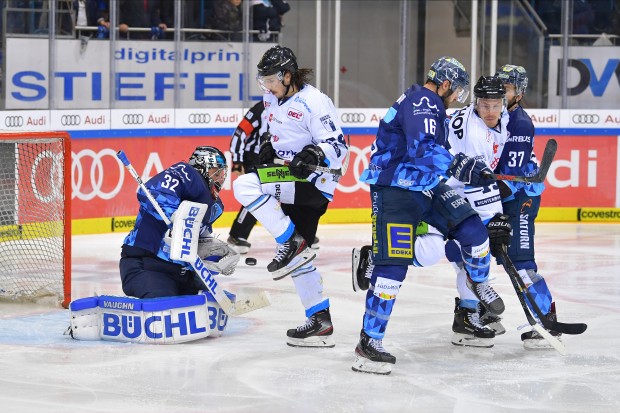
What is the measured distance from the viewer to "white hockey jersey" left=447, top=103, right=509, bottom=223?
5.24 metres

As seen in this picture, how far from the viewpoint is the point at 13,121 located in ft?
28.1

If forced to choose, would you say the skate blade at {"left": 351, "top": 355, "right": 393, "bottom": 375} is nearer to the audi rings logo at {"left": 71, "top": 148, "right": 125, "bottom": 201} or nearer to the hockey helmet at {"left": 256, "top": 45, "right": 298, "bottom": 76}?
the hockey helmet at {"left": 256, "top": 45, "right": 298, "bottom": 76}

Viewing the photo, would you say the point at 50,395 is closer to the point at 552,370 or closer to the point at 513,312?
the point at 552,370

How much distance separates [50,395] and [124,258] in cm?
126

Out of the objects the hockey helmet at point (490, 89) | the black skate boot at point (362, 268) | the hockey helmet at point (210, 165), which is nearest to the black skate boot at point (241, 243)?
the hockey helmet at point (210, 165)

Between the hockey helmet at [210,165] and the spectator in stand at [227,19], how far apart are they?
451 cm

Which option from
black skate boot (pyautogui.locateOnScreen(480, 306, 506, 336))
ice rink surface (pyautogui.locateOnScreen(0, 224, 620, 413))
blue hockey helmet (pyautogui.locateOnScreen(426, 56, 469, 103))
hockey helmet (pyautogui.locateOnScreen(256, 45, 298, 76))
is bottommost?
ice rink surface (pyautogui.locateOnScreen(0, 224, 620, 413))

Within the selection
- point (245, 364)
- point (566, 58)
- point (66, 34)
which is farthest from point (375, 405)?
point (566, 58)

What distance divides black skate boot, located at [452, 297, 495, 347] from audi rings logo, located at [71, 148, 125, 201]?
13.4 feet

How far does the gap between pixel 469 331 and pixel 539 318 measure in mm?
343

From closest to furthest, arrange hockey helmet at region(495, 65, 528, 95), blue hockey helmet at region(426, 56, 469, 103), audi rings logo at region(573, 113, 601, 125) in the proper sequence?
blue hockey helmet at region(426, 56, 469, 103), hockey helmet at region(495, 65, 528, 95), audi rings logo at region(573, 113, 601, 125)

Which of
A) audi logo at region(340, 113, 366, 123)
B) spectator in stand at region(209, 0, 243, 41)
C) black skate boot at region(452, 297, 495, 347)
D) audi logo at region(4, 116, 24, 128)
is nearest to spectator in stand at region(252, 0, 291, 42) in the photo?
spectator in stand at region(209, 0, 243, 41)

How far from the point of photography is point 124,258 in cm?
563

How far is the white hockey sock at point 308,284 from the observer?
5.37 m
